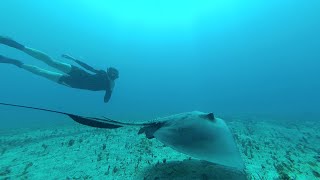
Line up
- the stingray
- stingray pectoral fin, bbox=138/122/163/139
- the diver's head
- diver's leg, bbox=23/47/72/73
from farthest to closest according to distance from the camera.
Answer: diver's leg, bbox=23/47/72/73, the diver's head, stingray pectoral fin, bbox=138/122/163/139, the stingray

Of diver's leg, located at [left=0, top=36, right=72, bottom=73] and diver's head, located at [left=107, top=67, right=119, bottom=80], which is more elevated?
diver's leg, located at [left=0, top=36, right=72, bottom=73]

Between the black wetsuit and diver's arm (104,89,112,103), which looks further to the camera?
the black wetsuit

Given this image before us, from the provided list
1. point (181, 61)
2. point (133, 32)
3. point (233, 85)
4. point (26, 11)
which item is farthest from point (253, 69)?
point (26, 11)

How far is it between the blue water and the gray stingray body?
91.5 m

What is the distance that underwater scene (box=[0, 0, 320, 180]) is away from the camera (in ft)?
15.5

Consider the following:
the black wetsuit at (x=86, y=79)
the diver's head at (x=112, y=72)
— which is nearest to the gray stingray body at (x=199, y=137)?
the diver's head at (x=112, y=72)

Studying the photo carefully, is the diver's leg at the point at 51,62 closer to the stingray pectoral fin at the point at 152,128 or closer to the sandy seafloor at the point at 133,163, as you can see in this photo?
the sandy seafloor at the point at 133,163

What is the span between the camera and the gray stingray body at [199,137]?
133 inches

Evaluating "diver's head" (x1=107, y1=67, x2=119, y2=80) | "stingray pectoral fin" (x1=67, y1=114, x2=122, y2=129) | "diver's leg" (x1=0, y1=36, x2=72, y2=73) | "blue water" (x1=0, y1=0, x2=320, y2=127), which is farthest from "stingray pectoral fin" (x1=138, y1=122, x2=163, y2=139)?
"blue water" (x1=0, y1=0, x2=320, y2=127)

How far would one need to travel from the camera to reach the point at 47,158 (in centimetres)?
604

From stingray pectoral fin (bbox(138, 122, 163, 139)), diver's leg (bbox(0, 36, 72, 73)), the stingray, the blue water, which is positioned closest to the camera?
the stingray

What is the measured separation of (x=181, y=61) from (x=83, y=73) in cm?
14417

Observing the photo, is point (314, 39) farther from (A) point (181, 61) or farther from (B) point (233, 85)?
(A) point (181, 61)

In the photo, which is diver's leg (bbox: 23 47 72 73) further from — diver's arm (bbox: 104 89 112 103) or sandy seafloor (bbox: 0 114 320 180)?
sandy seafloor (bbox: 0 114 320 180)
